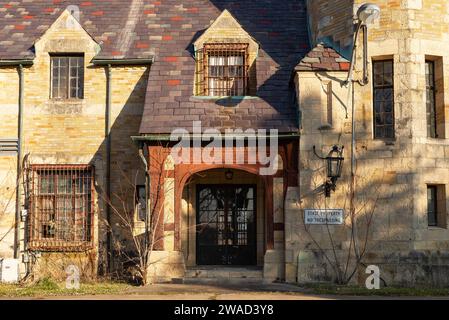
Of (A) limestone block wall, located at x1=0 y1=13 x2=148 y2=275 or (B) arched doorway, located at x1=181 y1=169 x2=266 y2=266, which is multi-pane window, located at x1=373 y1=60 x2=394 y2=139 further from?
(A) limestone block wall, located at x1=0 y1=13 x2=148 y2=275

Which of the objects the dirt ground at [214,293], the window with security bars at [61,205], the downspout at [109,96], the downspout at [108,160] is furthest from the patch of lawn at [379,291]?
the window with security bars at [61,205]

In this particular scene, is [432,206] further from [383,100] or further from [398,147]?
[383,100]

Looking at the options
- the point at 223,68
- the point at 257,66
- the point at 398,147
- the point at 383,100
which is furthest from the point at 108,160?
the point at 398,147

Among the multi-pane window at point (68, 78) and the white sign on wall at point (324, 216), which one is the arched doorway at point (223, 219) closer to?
the white sign on wall at point (324, 216)

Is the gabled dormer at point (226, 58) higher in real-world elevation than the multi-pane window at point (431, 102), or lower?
higher

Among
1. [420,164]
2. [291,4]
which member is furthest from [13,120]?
[420,164]

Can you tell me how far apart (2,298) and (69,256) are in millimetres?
4070

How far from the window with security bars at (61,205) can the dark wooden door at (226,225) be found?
3114 millimetres

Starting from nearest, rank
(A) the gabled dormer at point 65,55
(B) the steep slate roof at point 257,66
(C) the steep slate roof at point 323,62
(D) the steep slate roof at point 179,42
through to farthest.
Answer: (C) the steep slate roof at point 323,62 < (B) the steep slate roof at point 257,66 < (D) the steep slate roof at point 179,42 < (A) the gabled dormer at point 65,55

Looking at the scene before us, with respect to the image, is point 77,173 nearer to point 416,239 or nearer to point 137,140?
point 137,140

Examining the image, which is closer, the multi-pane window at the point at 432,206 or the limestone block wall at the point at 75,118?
the multi-pane window at the point at 432,206

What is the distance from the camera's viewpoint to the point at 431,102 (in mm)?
14867

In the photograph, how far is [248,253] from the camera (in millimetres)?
16188

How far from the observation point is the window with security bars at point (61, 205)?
53.2 feet
